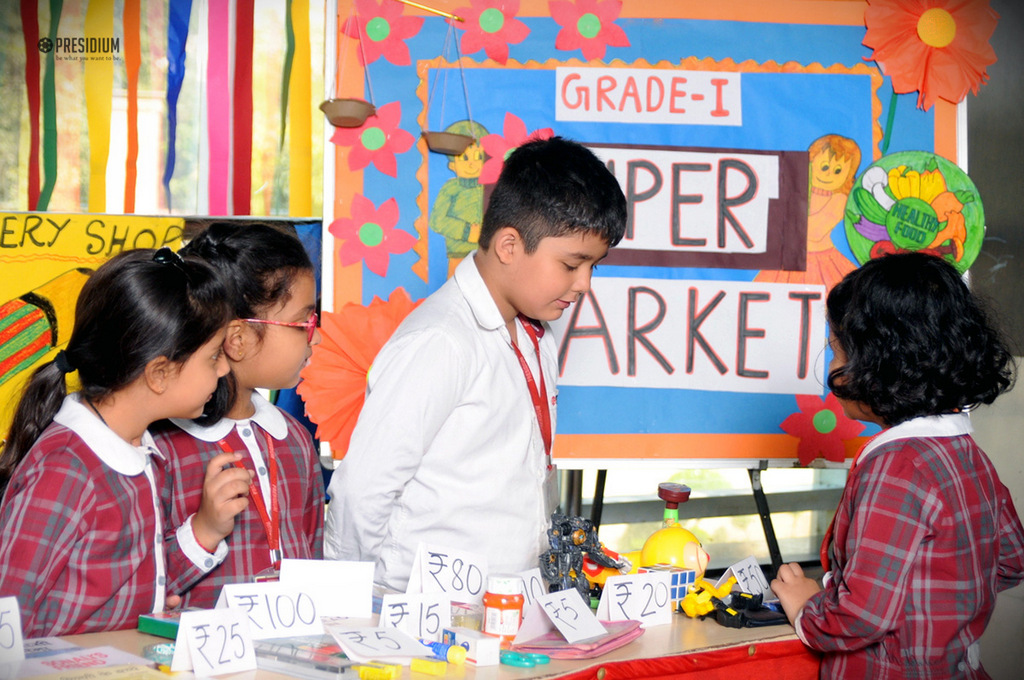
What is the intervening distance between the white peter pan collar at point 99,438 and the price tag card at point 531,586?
68 cm

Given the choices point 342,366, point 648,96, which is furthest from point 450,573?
point 648,96

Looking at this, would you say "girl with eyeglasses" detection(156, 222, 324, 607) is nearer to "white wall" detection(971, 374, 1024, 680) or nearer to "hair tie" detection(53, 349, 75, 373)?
"hair tie" detection(53, 349, 75, 373)

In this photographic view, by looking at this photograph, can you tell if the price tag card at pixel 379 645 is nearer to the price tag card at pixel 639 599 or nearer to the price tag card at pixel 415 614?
the price tag card at pixel 415 614

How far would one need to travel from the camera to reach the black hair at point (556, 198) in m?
1.77

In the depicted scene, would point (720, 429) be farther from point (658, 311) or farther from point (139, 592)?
point (139, 592)

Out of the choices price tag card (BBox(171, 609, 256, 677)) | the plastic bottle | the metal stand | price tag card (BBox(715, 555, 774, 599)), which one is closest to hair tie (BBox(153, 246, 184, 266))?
price tag card (BBox(171, 609, 256, 677))

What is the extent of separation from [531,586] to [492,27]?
1726 mm

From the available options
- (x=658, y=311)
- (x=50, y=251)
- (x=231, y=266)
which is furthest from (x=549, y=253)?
(x=50, y=251)

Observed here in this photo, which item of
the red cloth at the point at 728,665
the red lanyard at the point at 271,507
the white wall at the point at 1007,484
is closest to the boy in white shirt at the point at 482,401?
the red lanyard at the point at 271,507

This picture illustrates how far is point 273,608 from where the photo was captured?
4.31 ft

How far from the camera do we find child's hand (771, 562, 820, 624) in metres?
1.60

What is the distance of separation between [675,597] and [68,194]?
95.4 inches

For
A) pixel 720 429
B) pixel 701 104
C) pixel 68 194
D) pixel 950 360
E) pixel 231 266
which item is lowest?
pixel 720 429

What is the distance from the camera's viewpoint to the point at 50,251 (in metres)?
2.81
